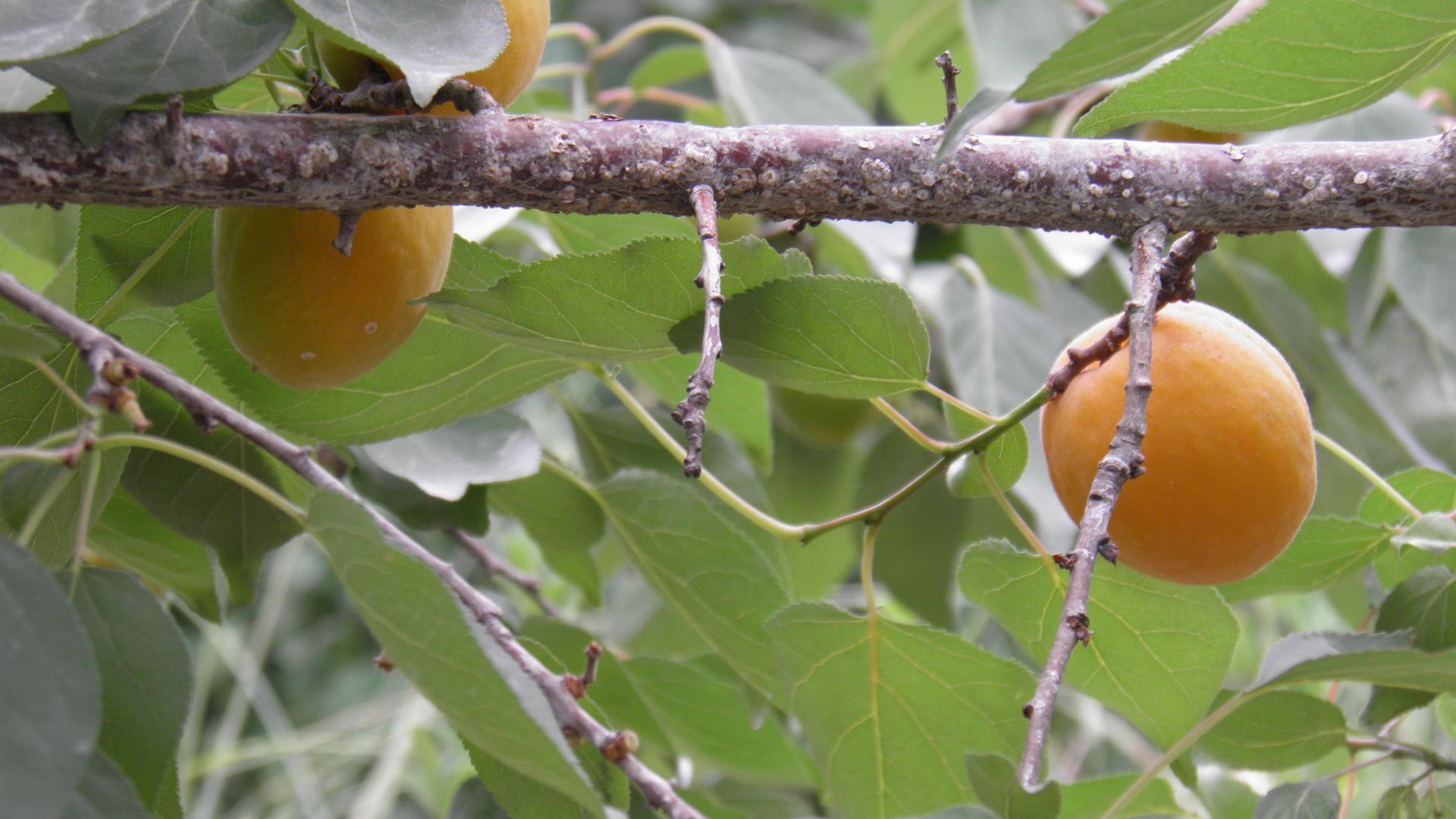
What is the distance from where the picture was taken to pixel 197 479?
0.56m

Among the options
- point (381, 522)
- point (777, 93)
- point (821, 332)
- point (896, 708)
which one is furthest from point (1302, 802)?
point (777, 93)

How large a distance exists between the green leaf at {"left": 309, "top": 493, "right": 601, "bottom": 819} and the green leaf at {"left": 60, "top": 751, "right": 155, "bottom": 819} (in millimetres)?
93

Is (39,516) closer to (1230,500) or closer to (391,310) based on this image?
(391,310)

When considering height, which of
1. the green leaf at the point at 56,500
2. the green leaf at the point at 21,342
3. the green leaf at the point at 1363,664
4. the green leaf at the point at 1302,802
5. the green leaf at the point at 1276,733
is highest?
the green leaf at the point at 1363,664

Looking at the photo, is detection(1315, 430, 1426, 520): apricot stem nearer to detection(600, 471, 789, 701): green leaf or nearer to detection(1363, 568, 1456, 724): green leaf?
detection(1363, 568, 1456, 724): green leaf

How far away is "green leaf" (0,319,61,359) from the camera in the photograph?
384 mm

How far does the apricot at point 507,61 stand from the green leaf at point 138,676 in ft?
0.68

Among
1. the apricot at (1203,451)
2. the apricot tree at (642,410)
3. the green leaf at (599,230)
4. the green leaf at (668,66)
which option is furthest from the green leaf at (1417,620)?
the green leaf at (668,66)

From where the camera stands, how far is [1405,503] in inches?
21.9

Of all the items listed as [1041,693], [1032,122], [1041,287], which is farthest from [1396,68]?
[1032,122]

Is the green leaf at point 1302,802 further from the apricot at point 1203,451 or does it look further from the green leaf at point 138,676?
the green leaf at point 138,676

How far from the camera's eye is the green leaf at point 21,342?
38cm

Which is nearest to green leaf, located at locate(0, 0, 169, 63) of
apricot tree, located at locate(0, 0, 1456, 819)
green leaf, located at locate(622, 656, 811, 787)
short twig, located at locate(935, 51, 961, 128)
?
apricot tree, located at locate(0, 0, 1456, 819)

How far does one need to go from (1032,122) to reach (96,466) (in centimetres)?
99
